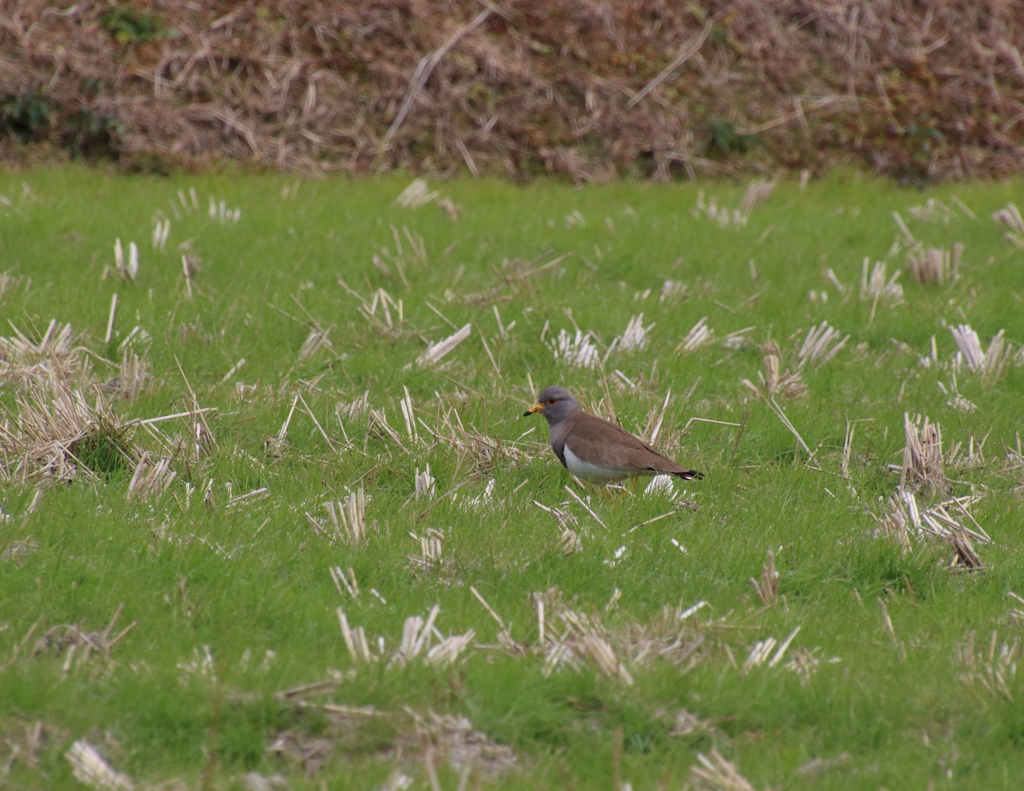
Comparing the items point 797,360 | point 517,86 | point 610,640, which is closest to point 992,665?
point 610,640

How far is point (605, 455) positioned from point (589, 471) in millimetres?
127

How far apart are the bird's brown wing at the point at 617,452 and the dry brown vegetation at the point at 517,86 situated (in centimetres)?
1011

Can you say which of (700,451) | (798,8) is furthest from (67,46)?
(700,451)

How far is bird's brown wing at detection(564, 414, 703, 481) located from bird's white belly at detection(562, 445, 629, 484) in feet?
0.08

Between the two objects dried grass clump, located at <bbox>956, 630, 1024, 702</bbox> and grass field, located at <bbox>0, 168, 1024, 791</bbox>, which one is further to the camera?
dried grass clump, located at <bbox>956, 630, 1024, 702</bbox>

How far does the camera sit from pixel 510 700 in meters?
4.10

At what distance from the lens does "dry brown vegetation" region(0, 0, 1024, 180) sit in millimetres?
15469

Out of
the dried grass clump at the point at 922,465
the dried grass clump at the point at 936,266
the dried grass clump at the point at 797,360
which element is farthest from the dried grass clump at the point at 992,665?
the dried grass clump at the point at 936,266

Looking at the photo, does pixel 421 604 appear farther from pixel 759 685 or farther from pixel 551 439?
pixel 551 439

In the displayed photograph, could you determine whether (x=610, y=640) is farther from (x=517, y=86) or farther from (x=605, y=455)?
(x=517, y=86)

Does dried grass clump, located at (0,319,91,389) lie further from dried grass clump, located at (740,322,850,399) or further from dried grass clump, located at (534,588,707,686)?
dried grass clump, located at (740,322,850,399)

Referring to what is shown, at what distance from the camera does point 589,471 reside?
20.3 feet

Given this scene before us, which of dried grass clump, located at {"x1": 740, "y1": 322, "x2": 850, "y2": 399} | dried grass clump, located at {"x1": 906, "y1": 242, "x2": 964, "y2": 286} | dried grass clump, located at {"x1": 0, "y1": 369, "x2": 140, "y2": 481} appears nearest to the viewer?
dried grass clump, located at {"x1": 0, "y1": 369, "x2": 140, "y2": 481}

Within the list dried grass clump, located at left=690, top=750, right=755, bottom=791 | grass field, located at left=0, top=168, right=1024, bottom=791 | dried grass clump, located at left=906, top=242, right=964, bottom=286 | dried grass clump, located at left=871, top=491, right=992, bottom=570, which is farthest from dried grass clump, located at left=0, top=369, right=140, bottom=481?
dried grass clump, located at left=906, top=242, right=964, bottom=286
